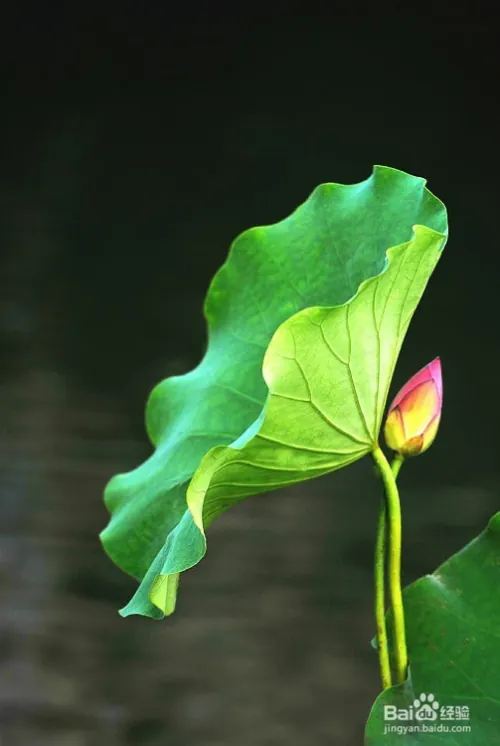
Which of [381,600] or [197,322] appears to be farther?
[197,322]

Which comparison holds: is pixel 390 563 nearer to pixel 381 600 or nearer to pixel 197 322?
pixel 381 600

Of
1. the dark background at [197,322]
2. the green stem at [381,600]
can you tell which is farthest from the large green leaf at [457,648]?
the dark background at [197,322]

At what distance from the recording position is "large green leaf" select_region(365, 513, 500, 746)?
511 mm

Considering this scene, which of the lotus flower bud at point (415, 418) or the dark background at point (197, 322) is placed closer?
the lotus flower bud at point (415, 418)

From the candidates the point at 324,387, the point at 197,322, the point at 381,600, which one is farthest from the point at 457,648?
the point at 197,322

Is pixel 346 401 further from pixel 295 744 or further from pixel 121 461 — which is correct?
pixel 295 744

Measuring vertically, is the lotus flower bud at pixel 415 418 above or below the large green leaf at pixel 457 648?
above

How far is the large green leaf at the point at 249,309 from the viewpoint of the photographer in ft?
1.78

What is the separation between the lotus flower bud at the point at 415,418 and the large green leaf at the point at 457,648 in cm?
7

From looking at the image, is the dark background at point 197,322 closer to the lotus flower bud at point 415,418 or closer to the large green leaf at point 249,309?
the large green leaf at point 249,309

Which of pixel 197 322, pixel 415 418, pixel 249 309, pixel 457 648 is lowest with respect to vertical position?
pixel 457 648

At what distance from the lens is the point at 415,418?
51 cm

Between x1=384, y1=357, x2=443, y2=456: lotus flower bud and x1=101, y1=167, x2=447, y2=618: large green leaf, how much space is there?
9 centimetres

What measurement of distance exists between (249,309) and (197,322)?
103cm
